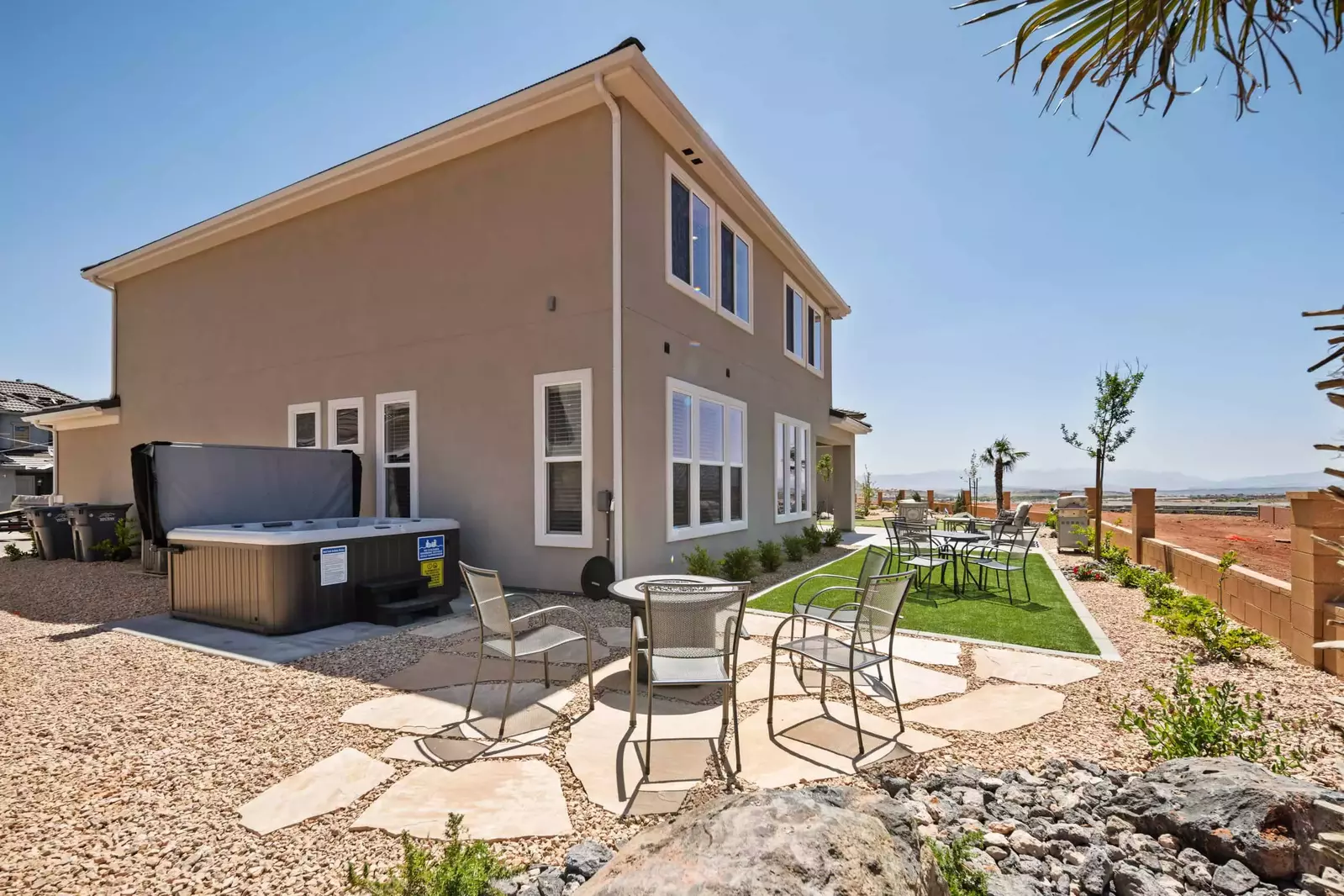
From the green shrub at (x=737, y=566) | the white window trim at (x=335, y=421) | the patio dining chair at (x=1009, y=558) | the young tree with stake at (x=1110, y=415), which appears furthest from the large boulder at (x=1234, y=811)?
the white window trim at (x=335, y=421)

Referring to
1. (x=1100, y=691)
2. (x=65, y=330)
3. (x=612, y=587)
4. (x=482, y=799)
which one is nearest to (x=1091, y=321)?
(x=1100, y=691)

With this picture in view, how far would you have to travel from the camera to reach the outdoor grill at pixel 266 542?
5.64 m

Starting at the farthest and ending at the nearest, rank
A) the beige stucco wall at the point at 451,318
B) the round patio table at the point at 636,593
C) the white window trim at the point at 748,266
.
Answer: the white window trim at the point at 748,266
the beige stucco wall at the point at 451,318
the round patio table at the point at 636,593

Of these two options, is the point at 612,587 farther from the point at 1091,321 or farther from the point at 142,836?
the point at 1091,321

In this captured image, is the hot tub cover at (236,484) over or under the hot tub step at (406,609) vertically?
over

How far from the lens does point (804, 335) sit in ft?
44.7

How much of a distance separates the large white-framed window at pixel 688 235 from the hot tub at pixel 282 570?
476 centimetres

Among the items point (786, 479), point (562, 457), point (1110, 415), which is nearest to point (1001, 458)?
point (1110, 415)

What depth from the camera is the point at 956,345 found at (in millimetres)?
30391

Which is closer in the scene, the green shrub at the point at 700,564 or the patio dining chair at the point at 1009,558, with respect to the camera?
the patio dining chair at the point at 1009,558

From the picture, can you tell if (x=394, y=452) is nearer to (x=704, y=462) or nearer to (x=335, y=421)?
(x=335, y=421)

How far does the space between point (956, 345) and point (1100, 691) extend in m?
29.5

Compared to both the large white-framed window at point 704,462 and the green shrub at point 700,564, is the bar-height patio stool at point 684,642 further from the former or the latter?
the large white-framed window at point 704,462

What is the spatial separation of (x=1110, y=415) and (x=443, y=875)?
12426 mm
